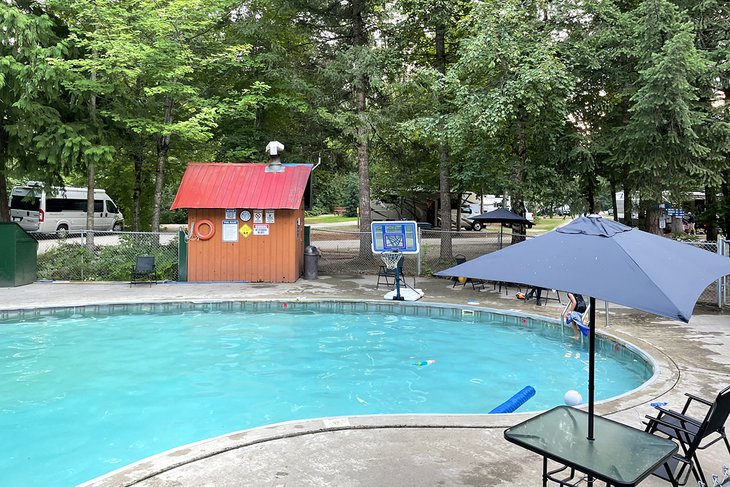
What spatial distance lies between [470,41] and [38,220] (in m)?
22.3

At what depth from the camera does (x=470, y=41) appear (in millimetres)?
13078

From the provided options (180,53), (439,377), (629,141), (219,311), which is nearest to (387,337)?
(439,377)

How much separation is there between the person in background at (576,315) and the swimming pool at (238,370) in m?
0.29

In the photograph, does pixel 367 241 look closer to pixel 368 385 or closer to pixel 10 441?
pixel 368 385

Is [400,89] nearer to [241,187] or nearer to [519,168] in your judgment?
[519,168]

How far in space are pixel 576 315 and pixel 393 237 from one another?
15.9ft

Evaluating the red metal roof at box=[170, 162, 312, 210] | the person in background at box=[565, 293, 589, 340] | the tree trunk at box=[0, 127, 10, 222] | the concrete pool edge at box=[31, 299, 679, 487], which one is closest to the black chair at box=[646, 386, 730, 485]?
the concrete pool edge at box=[31, 299, 679, 487]

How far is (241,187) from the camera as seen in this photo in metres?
14.4

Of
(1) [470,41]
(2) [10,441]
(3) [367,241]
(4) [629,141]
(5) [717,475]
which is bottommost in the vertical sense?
(2) [10,441]

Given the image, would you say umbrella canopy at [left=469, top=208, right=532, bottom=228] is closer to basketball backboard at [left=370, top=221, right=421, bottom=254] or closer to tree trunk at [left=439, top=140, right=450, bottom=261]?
tree trunk at [left=439, top=140, right=450, bottom=261]

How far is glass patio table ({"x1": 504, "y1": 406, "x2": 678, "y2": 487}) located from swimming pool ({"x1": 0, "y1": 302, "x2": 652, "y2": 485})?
3.39 m

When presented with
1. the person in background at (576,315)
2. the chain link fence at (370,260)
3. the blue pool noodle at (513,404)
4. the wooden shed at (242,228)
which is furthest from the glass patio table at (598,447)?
the wooden shed at (242,228)

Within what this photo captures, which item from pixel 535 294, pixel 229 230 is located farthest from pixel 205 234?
pixel 535 294

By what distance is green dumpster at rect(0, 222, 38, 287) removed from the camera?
1301cm
